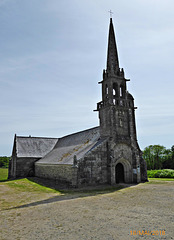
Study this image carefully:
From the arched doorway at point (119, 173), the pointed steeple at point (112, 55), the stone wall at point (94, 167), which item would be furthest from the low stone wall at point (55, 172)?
the pointed steeple at point (112, 55)

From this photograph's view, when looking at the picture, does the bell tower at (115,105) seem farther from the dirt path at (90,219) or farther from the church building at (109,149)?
the dirt path at (90,219)

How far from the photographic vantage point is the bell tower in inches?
784

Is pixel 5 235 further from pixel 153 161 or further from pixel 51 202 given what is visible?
pixel 153 161

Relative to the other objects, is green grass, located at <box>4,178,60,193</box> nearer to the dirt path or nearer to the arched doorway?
the dirt path

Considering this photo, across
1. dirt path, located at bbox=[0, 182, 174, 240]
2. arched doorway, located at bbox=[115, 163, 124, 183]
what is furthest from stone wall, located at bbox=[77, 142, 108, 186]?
dirt path, located at bbox=[0, 182, 174, 240]

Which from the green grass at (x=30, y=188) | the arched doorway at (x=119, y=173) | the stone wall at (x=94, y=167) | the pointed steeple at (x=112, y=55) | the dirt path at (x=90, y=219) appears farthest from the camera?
the pointed steeple at (x=112, y=55)

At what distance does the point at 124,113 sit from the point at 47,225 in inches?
606

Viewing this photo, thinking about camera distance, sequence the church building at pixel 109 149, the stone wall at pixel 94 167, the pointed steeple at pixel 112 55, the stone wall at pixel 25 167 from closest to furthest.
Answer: the stone wall at pixel 94 167 < the church building at pixel 109 149 < the pointed steeple at pixel 112 55 < the stone wall at pixel 25 167

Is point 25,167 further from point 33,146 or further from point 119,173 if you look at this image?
point 119,173

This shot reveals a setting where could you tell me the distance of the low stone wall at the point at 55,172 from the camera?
17766 mm

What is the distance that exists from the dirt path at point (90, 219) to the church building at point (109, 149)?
Result: 18.6 feet

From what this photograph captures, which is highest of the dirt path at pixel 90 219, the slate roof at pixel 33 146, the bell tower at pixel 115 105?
the bell tower at pixel 115 105

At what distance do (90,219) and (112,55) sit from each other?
19320 mm

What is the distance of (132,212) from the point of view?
924 cm
